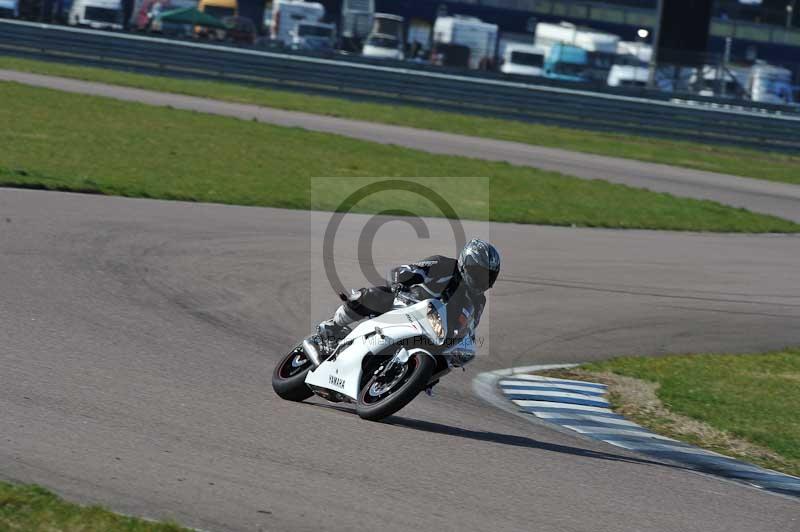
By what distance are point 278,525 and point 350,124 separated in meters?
24.4

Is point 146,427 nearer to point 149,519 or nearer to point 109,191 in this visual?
point 149,519

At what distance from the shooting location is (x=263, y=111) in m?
30.1

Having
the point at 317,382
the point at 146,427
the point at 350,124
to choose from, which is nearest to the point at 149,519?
the point at 146,427


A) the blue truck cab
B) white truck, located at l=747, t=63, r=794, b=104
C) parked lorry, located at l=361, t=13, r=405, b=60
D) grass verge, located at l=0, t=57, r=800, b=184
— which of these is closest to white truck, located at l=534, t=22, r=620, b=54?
the blue truck cab

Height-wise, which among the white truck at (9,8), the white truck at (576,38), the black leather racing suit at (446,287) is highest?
the white truck at (576,38)

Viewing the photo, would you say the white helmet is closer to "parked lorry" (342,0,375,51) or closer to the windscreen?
Answer: the windscreen

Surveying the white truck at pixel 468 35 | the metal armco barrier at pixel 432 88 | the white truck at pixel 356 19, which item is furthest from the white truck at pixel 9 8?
the white truck at pixel 468 35

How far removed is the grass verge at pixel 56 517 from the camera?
475cm

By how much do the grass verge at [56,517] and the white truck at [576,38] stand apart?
168 feet

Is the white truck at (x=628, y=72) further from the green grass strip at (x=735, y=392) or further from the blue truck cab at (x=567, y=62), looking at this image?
the green grass strip at (x=735, y=392)

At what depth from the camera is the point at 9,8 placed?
161 ft

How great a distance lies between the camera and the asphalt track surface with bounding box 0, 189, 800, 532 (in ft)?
18.1

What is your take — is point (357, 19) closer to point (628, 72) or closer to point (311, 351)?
point (628, 72)

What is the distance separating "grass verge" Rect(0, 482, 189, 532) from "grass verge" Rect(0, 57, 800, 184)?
25.5 metres
